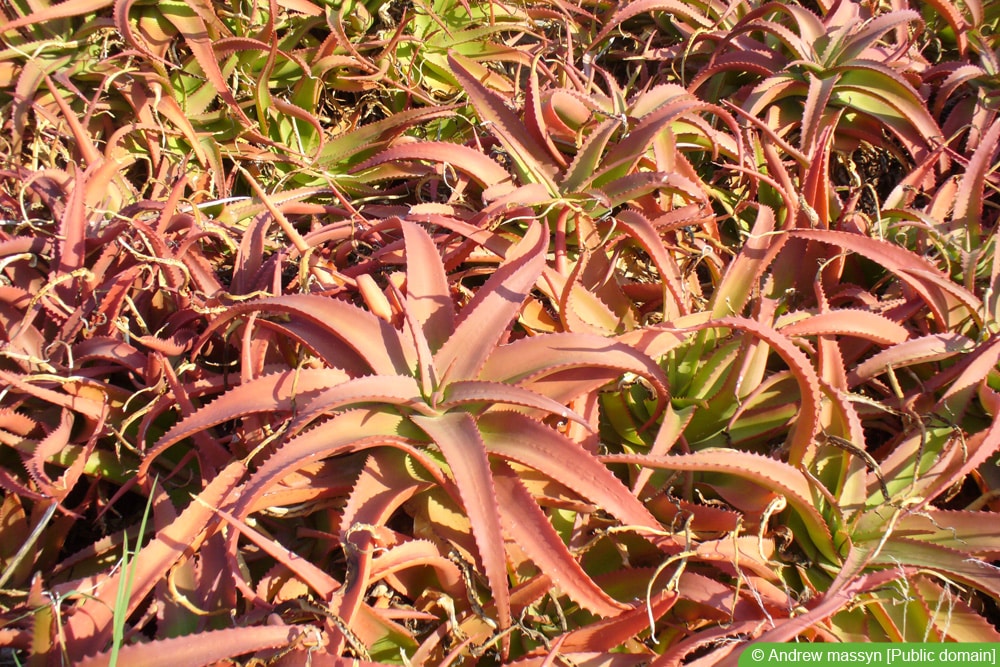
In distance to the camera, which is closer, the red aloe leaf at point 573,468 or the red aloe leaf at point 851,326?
the red aloe leaf at point 573,468

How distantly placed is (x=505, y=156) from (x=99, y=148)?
750 millimetres

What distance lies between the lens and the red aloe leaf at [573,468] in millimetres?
864

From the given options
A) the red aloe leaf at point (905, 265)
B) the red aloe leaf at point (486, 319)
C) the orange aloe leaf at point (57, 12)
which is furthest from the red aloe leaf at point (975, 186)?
the orange aloe leaf at point (57, 12)

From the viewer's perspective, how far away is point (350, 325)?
0.93 m

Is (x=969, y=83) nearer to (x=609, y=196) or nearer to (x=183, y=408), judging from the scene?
(x=609, y=196)

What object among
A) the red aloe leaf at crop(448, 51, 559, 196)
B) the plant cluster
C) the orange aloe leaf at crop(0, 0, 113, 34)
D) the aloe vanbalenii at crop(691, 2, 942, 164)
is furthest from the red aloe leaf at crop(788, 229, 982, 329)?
the orange aloe leaf at crop(0, 0, 113, 34)

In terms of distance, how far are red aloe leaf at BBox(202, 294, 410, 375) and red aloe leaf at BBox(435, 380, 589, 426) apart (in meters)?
0.07

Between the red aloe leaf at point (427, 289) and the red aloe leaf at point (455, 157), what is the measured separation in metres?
0.22

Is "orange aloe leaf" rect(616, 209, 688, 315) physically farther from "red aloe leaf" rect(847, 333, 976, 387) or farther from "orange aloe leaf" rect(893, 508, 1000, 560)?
"orange aloe leaf" rect(893, 508, 1000, 560)

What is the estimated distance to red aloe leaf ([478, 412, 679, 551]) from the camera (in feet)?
Result: 2.83

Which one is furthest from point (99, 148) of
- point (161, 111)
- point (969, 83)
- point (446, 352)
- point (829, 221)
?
point (969, 83)

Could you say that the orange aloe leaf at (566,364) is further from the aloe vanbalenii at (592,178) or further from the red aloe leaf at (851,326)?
the red aloe leaf at (851,326)

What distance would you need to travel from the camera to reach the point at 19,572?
37.7 inches

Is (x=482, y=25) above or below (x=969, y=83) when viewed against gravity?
above
